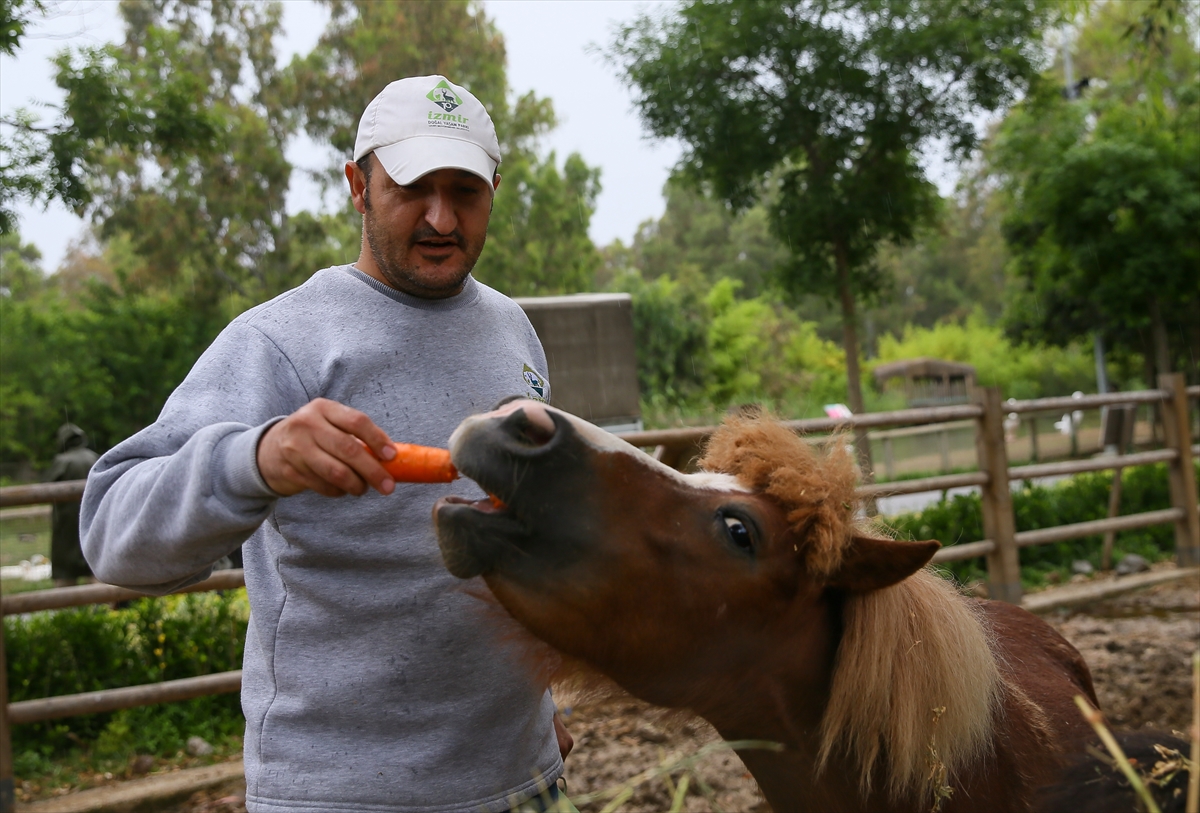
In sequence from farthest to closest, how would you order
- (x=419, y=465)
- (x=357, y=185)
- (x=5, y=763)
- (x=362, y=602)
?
(x=5, y=763) < (x=357, y=185) < (x=362, y=602) < (x=419, y=465)

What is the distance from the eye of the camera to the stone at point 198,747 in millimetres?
4383

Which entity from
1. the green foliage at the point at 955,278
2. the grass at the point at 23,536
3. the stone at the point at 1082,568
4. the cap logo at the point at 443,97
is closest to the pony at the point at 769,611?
the cap logo at the point at 443,97

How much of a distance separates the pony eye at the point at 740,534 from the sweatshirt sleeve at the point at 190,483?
29.9 inches

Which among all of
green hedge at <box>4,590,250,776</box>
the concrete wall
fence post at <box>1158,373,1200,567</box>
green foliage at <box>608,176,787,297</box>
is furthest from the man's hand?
green foliage at <box>608,176,787,297</box>

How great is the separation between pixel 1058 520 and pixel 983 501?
252cm

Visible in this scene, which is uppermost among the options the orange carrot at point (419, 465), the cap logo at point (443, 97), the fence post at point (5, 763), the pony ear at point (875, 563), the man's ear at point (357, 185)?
the cap logo at point (443, 97)

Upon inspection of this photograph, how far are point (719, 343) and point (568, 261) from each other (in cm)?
660

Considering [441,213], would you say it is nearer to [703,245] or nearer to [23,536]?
[23,536]

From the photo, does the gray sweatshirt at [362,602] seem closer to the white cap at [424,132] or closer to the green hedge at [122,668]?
the white cap at [424,132]

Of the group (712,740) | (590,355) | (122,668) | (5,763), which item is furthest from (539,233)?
(712,740)

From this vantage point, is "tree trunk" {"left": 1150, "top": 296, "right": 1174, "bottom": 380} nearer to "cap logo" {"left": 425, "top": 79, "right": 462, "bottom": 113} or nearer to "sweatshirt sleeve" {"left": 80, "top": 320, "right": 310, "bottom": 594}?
"cap logo" {"left": 425, "top": 79, "right": 462, "bottom": 113}

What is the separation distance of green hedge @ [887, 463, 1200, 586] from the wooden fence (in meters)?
0.39

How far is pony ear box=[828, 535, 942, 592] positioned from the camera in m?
1.58

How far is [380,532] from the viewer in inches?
60.3
